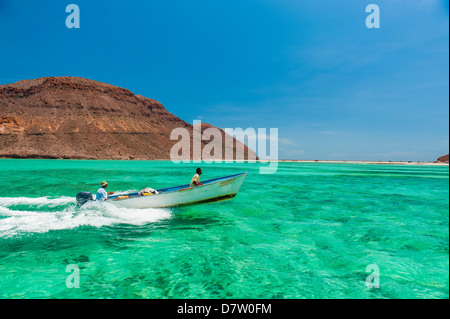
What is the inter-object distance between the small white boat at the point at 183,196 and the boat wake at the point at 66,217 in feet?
1.14

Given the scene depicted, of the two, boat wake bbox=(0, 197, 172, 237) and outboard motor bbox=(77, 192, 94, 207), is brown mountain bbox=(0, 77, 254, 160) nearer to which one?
boat wake bbox=(0, 197, 172, 237)

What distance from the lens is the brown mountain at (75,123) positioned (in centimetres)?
9381

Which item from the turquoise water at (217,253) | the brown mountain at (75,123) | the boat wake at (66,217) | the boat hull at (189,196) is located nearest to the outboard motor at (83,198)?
the boat wake at (66,217)

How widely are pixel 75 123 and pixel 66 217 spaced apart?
112711mm

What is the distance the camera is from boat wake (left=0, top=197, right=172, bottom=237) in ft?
31.8

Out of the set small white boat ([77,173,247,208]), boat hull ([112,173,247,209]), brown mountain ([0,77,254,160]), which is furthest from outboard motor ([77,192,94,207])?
brown mountain ([0,77,254,160])

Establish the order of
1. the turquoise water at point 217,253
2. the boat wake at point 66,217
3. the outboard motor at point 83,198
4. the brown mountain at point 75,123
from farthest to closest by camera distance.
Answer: the brown mountain at point 75,123 < the outboard motor at point 83,198 < the boat wake at point 66,217 < the turquoise water at point 217,253

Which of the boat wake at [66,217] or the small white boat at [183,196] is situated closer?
the boat wake at [66,217]

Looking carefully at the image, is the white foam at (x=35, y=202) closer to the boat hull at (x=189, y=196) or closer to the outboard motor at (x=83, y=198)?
the outboard motor at (x=83, y=198)

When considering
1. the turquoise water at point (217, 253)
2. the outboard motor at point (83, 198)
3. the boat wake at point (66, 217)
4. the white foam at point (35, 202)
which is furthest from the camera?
the white foam at point (35, 202)

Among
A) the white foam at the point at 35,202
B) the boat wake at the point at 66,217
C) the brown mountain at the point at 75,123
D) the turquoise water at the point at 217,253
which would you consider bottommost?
the turquoise water at the point at 217,253

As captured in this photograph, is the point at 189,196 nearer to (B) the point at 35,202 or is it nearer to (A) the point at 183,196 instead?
(A) the point at 183,196
